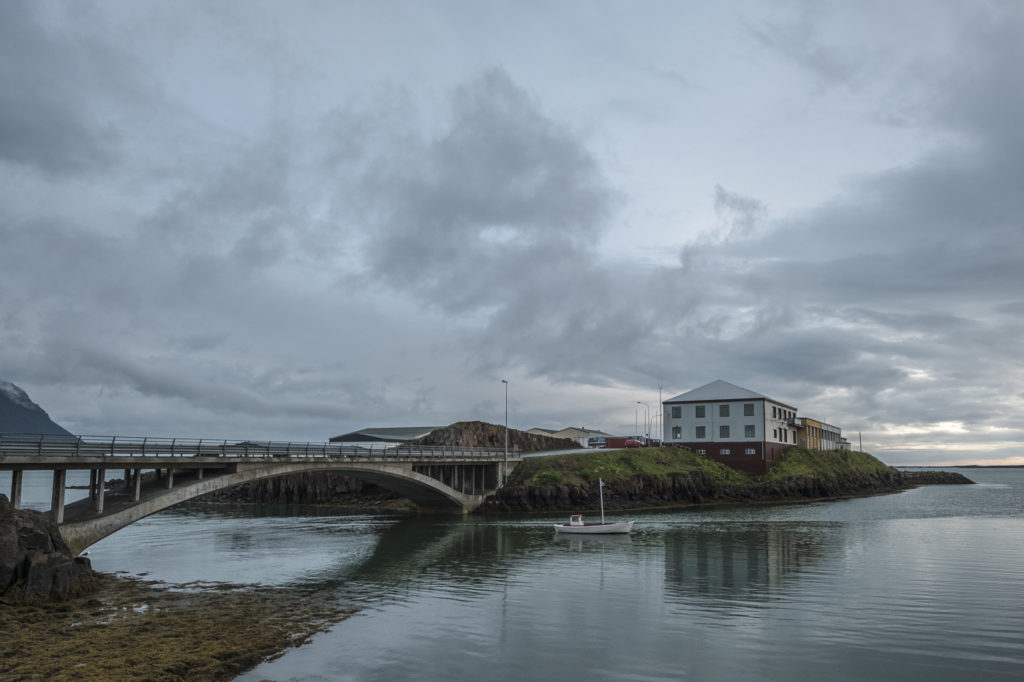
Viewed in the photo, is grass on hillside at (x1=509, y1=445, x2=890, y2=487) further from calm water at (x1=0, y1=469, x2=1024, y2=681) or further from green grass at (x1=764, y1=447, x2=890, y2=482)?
calm water at (x1=0, y1=469, x2=1024, y2=681)

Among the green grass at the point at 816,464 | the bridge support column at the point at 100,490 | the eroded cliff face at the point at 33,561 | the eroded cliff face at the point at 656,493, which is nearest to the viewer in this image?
the eroded cliff face at the point at 33,561

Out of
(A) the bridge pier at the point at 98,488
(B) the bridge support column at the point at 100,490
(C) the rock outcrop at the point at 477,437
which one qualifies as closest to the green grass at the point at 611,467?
(C) the rock outcrop at the point at 477,437

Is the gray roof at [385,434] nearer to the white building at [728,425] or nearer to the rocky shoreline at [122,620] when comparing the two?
the white building at [728,425]

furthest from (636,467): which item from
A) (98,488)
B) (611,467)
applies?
(98,488)

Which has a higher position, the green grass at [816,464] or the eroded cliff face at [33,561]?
the green grass at [816,464]

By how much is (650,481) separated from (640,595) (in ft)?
198

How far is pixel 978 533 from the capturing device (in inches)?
2376

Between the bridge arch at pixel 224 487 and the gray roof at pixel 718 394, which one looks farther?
the gray roof at pixel 718 394

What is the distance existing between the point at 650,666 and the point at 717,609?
9531 millimetres

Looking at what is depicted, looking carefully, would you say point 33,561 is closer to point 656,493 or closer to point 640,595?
point 640,595

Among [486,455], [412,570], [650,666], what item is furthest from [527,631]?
[486,455]

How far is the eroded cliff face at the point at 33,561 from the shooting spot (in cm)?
2836

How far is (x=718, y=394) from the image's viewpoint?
4432 inches

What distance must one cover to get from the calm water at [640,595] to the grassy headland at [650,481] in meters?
18.2
